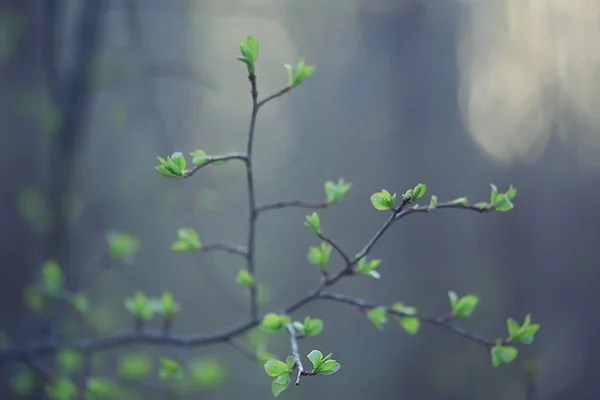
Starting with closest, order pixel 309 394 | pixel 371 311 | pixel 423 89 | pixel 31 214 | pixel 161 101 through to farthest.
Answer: pixel 371 311, pixel 31 214, pixel 161 101, pixel 309 394, pixel 423 89

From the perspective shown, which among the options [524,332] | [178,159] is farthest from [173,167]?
[524,332]

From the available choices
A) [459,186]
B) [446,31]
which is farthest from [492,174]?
[446,31]

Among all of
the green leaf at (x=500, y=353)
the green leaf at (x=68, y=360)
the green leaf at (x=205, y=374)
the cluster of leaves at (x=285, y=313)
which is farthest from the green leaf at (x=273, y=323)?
the green leaf at (x=68, y=360)

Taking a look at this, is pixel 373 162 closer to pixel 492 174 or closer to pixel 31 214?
pixel 492 174

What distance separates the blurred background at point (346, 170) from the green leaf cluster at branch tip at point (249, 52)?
2.12 feet

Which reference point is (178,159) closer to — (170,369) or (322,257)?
(322,257)

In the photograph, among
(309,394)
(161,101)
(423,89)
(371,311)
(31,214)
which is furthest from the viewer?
(423,89)

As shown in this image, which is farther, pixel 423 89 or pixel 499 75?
pixel 423 89

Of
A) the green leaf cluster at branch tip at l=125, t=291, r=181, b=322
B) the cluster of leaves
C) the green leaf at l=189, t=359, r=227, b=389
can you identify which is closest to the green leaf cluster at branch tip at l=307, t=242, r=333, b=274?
the cluster of leaves

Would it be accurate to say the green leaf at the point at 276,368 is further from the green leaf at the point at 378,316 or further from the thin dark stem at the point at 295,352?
the green leaf at the point at 378,316

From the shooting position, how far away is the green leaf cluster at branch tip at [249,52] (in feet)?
1.35

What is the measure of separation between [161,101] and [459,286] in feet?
3.78

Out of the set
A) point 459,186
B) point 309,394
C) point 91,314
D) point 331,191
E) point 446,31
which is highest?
point 446,31

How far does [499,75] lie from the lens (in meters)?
1.51
